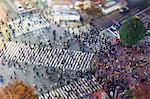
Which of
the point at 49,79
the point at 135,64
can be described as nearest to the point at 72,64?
the point at 49,79

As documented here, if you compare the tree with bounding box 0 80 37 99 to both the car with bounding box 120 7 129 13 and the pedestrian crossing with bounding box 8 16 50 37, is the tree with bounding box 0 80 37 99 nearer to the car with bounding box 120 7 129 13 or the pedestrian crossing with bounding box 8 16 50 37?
the pedestrian crossing with bounding box 8 16 50 37

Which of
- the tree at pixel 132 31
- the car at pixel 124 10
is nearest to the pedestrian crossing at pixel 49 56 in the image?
the tree at pixel 132 31

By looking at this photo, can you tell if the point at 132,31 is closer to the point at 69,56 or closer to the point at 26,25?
the point at 69,56

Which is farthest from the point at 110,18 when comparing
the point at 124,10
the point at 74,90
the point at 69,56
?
the point at 74,90

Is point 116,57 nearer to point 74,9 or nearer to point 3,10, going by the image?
point 74,9

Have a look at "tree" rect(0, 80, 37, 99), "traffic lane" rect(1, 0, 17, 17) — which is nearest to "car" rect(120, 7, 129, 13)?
"traffic lane" rect(1, 0, 17, 17)

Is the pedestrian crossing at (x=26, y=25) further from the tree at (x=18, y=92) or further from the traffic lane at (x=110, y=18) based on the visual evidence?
the tree at (x=18, y=92)

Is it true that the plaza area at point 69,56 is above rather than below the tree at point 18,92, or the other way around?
below
